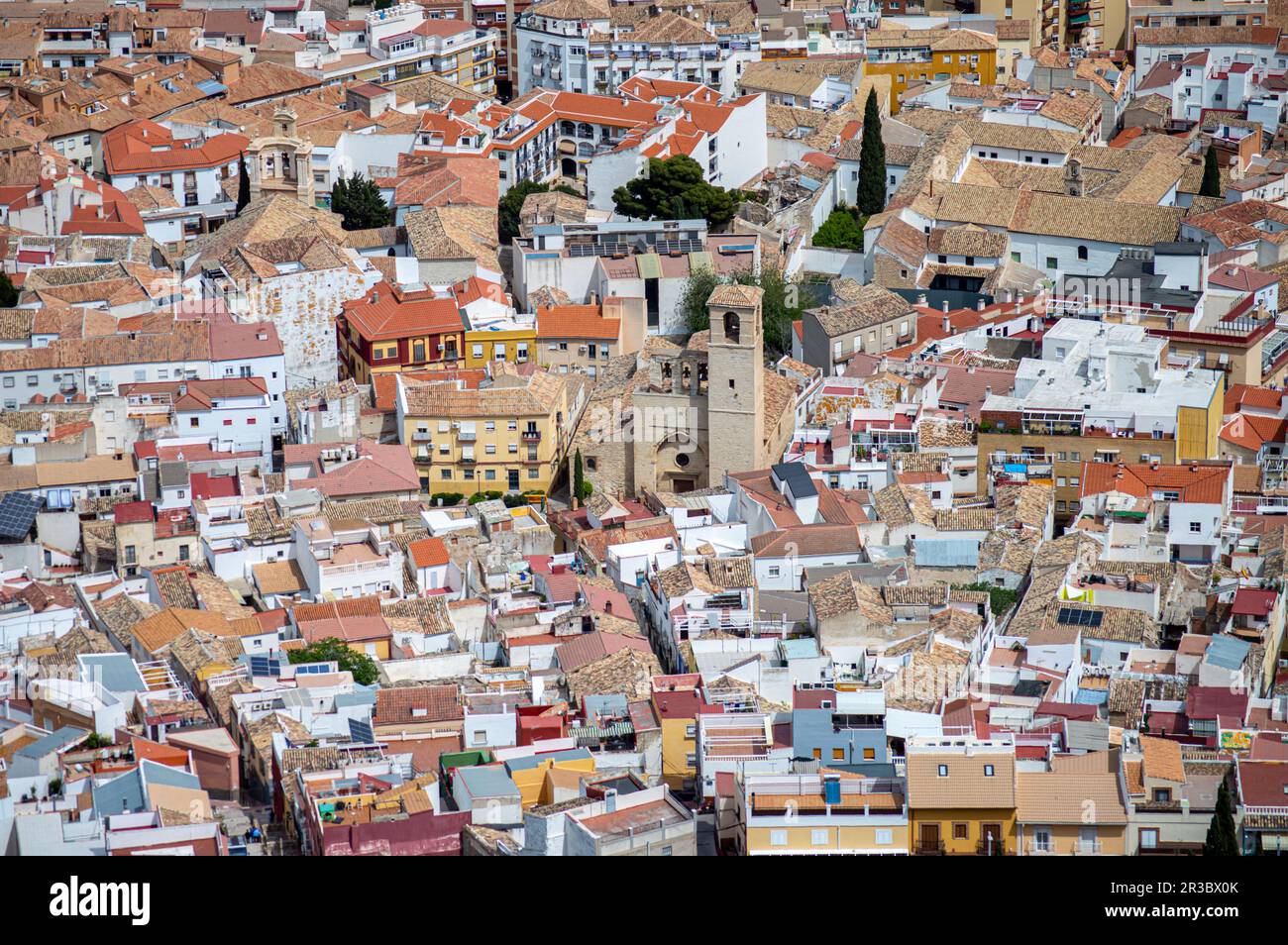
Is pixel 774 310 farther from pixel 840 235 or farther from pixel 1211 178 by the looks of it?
pixel 1211 178

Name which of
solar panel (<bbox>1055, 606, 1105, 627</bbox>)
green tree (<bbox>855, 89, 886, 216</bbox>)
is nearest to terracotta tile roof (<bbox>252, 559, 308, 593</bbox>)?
solar panel (<bbox>1055, 606, 1105, 627</bbox>)

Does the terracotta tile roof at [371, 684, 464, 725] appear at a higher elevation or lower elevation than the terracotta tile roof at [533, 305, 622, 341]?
lower

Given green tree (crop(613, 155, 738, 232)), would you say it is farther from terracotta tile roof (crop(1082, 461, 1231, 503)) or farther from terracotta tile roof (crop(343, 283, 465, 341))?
terracotta tile roof (crop(1082, 461, 1231, 503))

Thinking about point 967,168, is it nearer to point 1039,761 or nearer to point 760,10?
point 760,10

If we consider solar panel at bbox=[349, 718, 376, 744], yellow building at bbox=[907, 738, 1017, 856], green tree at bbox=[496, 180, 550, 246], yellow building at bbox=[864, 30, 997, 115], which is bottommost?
solar panel at bbox=[349, 718, 376, 744]

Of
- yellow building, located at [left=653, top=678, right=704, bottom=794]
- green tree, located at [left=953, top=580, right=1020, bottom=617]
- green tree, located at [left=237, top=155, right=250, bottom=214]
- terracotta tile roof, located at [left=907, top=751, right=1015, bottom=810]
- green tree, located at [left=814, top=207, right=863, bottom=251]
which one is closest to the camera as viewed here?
terracotta tile roof, located at [left=907, top=751, right=1015, bottom=810]
